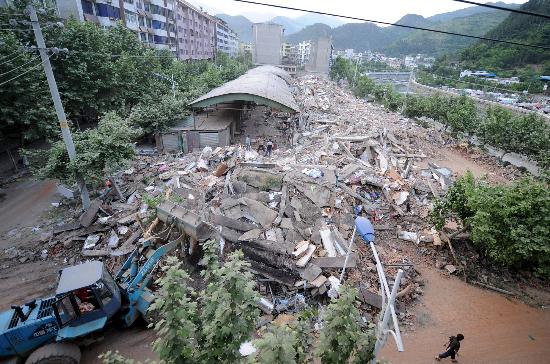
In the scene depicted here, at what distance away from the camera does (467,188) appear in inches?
402

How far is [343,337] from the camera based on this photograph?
151 inches

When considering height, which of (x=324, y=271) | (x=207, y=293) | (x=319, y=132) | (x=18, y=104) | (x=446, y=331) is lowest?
(x=446, y=331)

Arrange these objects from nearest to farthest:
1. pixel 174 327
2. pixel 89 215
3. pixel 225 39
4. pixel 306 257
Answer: pixel 174 327
pixel 306 257
pixel 89 215
pixel 225 39

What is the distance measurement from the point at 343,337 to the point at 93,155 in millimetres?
11571

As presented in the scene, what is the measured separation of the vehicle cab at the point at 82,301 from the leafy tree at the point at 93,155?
5.99 metres

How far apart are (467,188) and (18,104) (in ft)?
67.5

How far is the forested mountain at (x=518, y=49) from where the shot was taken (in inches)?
2847

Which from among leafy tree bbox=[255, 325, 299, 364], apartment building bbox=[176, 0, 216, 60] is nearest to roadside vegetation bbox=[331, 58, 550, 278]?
leafy tree bbox=[255, 325, 299, 364]

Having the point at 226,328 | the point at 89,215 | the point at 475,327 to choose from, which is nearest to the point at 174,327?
the point at 226,328

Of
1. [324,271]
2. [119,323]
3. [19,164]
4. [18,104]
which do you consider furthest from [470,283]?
[19,164]

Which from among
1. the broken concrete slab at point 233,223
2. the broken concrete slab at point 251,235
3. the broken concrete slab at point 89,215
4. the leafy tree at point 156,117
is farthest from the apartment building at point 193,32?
the broken concrete slab at point 251,235

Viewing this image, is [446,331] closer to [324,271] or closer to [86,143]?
[324,271]

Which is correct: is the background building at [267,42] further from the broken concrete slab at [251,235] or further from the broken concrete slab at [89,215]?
the broken concrete slab at [251,235]

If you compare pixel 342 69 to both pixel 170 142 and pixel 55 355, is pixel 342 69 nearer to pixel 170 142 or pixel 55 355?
pixel 170 142
